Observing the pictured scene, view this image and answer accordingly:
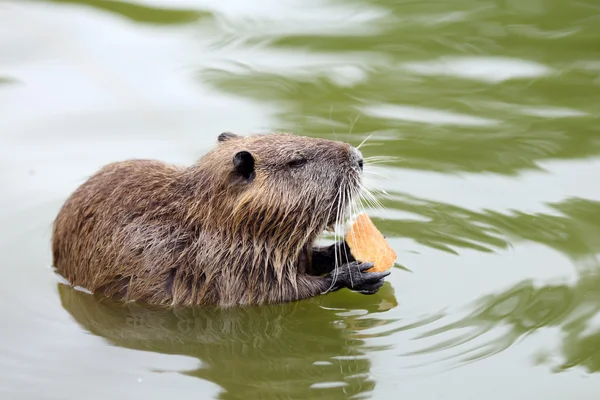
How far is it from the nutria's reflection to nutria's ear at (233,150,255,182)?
66 centimetres

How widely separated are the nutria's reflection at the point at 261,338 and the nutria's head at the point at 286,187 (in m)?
0.40

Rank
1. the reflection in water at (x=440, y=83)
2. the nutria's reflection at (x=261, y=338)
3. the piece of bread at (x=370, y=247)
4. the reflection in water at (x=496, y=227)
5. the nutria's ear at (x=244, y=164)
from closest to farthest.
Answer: the nutria's reflection at (x=261, y=338), the nutria's ear at (x=244, y=164), the piece of bread at (x=370, y=247), the reflection in water at (x=496, y=227), the reflection in water at (x=440, y=83)

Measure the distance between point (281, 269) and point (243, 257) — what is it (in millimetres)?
197

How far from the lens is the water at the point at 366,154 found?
16.6 ft

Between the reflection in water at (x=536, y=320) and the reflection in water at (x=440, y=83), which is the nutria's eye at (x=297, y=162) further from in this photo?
the reflection in water at (x=440, y=83)

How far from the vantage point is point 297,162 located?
5.58 metres

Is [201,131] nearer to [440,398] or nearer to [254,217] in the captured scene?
[254,217]

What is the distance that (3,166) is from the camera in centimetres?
710

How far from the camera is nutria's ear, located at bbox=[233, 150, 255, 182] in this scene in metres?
5.44

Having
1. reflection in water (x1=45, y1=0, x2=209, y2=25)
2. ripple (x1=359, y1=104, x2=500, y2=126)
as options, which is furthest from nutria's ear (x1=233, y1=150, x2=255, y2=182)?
reflection in water (x1=45, y1=0, x2=209, y2=25)

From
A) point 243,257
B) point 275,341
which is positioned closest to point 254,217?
point 243,257

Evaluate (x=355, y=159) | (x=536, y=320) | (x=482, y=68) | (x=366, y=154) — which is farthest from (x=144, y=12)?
(x=536, y=320)

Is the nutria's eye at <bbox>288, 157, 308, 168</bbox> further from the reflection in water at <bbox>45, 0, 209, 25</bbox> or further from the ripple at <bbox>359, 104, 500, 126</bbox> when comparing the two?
the reflection in water at <bbox>45, 0, 209, 25</bbox>

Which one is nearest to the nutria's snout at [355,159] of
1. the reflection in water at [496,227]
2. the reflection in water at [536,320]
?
the reflection in water at [496,227]
